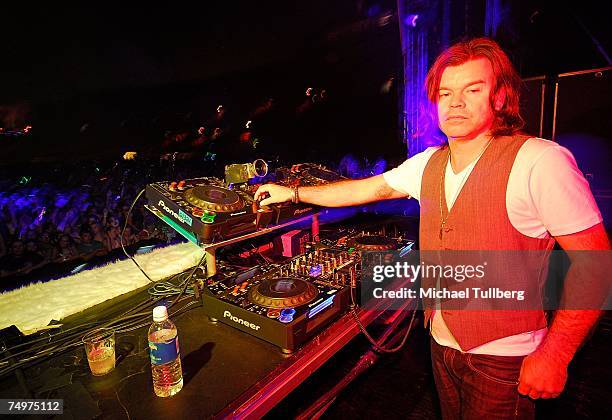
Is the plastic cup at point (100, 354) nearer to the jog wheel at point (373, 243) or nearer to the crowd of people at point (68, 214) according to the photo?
the crowd of people at point (68, 214)

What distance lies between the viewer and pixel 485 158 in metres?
1.23

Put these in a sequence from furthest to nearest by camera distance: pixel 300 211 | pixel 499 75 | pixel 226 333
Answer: pixel 300 211
pixel 226 333
pixel 499 75

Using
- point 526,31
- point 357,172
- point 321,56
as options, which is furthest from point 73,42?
point 526,31

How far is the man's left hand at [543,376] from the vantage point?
3.44 ft

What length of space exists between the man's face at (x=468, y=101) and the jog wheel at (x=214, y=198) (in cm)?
95

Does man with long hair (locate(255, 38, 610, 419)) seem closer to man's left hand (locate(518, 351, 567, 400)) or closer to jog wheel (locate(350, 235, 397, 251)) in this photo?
man's left hand (locate(518, 351, 567, 400))

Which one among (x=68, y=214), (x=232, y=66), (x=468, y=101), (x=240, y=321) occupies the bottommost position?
(x=240, y=321)

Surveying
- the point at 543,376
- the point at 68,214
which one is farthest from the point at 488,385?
the point at 68,214

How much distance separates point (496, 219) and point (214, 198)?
3.80ft

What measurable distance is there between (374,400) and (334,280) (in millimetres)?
1417

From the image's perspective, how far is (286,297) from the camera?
4.18ft

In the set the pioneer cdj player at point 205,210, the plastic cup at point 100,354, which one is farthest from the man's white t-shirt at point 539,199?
the plastic cup at point 100,354

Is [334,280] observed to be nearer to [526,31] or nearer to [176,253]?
[176,253]

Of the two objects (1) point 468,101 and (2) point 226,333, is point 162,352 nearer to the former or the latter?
(2) point 226,333
